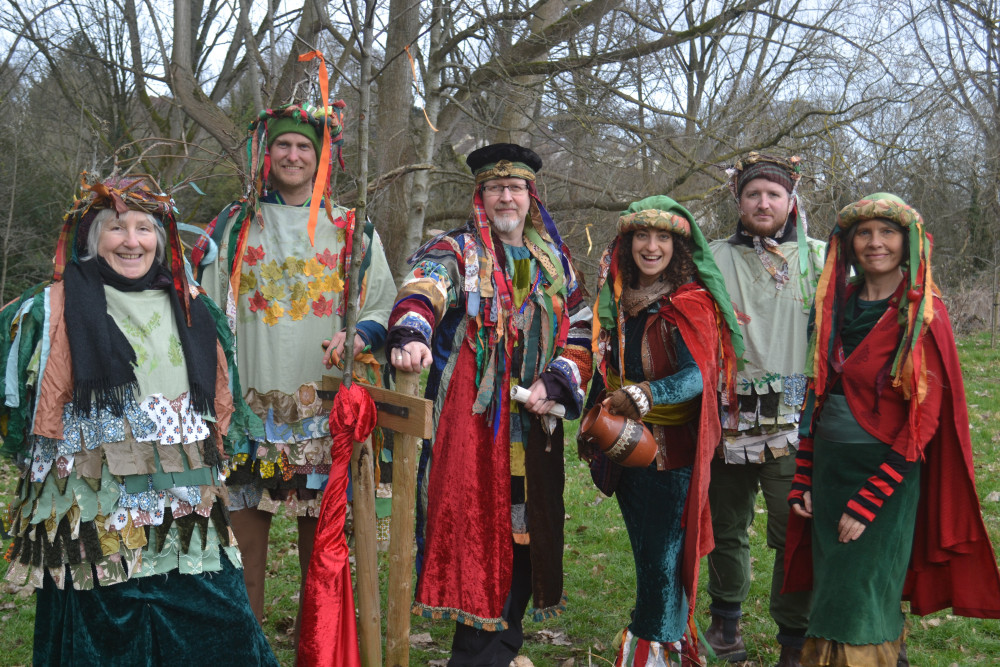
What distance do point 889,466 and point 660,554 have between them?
851 mm

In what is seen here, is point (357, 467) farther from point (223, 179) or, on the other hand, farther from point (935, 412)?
point (223, 179)

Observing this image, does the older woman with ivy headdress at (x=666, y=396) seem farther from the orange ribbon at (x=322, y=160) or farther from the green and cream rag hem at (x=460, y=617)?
the orange ribbon at (x=322, y=160)

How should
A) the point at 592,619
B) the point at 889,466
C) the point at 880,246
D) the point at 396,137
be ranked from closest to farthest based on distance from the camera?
the point at 889,466 → the point at 880,246 → the point at 592,619 → the point at 396,137

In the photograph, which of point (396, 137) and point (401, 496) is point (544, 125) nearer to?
point (396, 137)

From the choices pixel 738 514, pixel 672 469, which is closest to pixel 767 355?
pixel 738 514

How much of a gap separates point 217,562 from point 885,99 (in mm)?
6799

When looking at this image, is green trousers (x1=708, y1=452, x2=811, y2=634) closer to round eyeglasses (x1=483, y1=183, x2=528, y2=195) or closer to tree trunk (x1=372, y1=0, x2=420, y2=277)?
round eyeglasses (x1=483, y1=183, x2=528, y2=195)

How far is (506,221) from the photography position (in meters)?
3.21

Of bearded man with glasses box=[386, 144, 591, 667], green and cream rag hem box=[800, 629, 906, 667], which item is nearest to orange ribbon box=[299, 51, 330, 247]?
bearded man with glasses box=[386, 144, 591, 667]

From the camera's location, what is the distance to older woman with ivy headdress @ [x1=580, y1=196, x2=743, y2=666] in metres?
2.96

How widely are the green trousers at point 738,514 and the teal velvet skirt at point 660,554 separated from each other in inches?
26.2

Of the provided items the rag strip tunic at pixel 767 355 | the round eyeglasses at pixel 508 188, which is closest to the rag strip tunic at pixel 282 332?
the round eyeglasses at pixel 508 188

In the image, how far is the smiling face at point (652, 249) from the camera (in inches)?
121

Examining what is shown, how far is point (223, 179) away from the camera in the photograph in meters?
11.1
